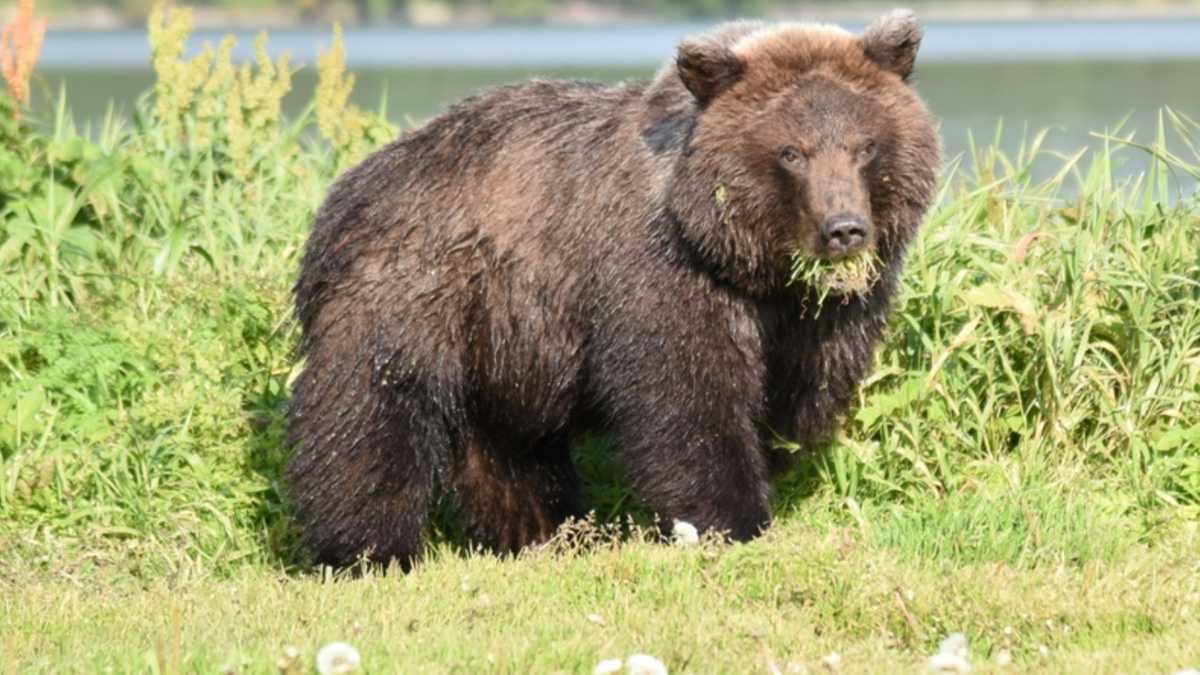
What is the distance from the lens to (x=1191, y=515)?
19.9 feet

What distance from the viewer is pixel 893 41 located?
5414mm

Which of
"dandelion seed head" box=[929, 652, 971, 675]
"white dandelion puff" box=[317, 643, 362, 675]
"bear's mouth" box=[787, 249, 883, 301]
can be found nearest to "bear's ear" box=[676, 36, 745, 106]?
"bear's mouth" box=[787, 249, 883, 301]

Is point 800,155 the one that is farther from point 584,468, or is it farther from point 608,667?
point 584,468

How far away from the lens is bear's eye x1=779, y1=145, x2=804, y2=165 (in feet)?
17.2

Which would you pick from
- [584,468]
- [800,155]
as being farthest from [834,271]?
[584,468]

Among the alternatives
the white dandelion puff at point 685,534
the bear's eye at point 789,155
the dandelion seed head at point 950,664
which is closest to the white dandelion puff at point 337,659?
the dandelion seed head at point 950,664

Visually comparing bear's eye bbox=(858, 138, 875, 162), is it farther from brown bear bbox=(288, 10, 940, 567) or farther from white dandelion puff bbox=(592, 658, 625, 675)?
white dandelion puff bbox=(592, 658, 625, 675)

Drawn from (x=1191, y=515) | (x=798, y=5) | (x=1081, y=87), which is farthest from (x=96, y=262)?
(x=798, y=5)

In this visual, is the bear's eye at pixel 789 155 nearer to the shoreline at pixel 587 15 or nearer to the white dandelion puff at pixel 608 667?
the white dandelion puff at pixel 608 667

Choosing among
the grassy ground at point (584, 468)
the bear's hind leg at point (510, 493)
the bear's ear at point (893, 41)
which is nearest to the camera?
the grassy ground at point (584, 468)

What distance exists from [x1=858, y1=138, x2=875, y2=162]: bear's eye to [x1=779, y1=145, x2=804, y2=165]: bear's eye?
210 mm

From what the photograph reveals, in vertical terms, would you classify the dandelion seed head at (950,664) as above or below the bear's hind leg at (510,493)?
above

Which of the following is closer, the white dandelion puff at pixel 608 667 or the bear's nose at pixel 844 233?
the white dandelion puff at pixel 608 667

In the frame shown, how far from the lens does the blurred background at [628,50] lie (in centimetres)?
2217
